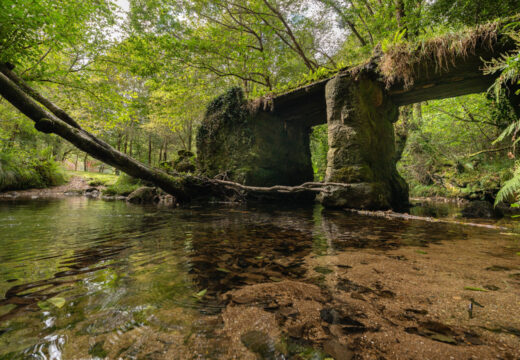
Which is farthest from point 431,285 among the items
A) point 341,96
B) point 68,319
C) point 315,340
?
point 341,96

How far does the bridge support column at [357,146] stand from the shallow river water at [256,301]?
312cm

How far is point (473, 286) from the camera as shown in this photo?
120 centimetres

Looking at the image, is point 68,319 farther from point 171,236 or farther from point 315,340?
point 171,236

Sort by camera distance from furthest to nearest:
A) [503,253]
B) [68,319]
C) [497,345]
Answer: [503,253]
[68,319]
[497,345]

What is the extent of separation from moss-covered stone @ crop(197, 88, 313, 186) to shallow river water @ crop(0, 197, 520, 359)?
5712 mm

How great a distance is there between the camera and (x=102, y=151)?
15.7 feet

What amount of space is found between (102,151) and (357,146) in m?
6.07

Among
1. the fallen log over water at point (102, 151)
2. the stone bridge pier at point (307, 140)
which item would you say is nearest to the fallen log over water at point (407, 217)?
the stone bridge pier at point (307, 140)

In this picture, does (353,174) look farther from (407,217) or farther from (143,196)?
(143,196)

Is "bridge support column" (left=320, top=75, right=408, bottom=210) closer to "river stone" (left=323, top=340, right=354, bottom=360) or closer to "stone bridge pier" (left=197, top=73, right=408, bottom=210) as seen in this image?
"stone bridge pier" (left=197, top=73, right=408, bottom=210)

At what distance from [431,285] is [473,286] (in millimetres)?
223

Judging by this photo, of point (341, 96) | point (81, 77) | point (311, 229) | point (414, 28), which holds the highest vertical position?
point (414, 28)

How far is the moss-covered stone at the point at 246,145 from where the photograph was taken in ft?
25.2

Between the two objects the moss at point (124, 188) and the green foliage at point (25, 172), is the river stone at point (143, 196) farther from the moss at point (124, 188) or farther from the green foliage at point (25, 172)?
the green foliage at point (25, 172)
